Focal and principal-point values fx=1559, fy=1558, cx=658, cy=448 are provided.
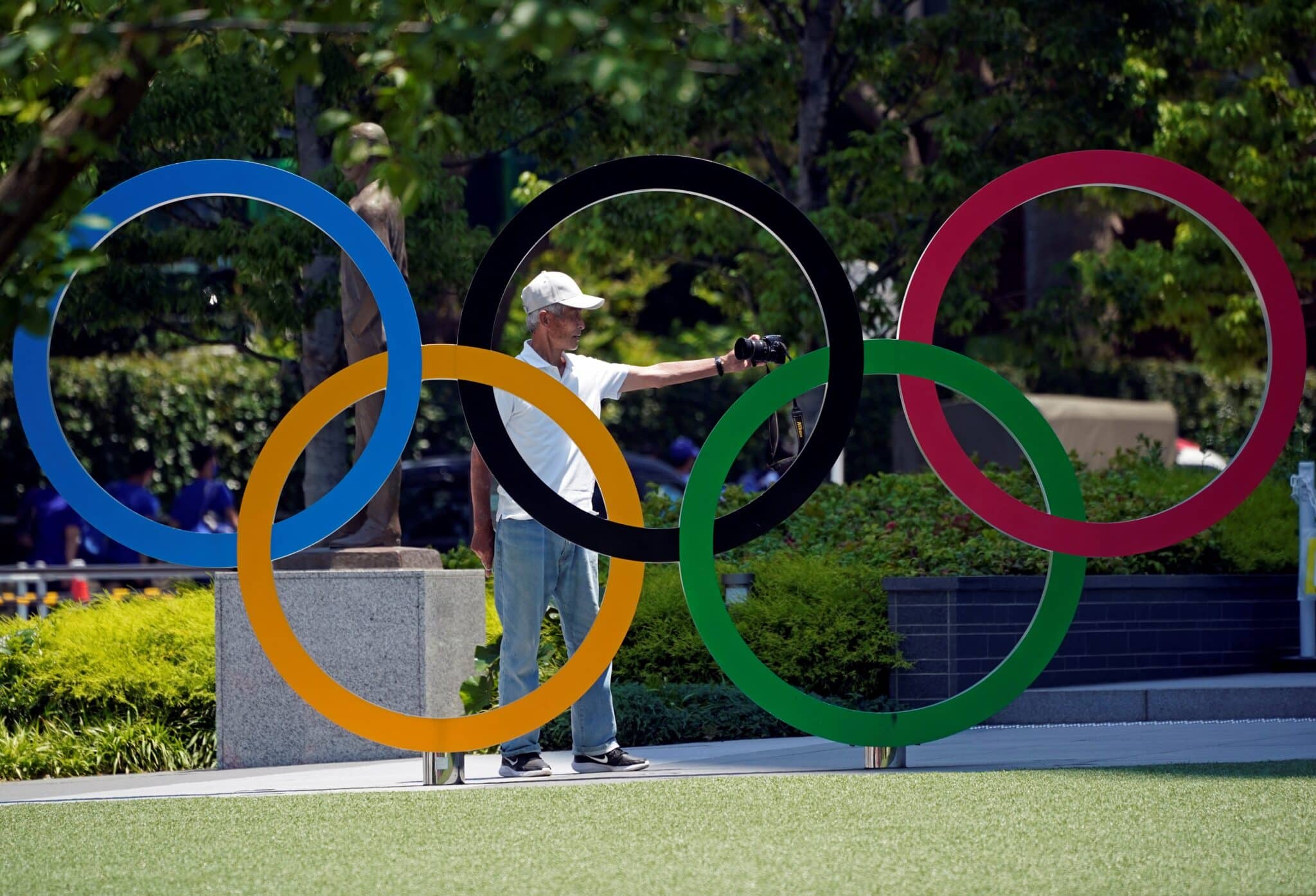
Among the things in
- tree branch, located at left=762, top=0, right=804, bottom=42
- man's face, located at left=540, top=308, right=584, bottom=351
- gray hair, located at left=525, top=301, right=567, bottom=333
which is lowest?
man's face, located at left=540, top=308, right=584, bottom=351

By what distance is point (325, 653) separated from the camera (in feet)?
28.0

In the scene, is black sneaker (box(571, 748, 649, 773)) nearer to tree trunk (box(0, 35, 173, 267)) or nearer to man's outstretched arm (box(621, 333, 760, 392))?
man's outstretched arm (box(621, 333, 760, 392))

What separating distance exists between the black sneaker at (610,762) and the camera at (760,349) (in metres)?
2.01

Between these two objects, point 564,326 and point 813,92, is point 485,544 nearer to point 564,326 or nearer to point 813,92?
point 564,326

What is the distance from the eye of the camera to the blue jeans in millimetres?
7352

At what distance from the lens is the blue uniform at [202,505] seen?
14.1 m

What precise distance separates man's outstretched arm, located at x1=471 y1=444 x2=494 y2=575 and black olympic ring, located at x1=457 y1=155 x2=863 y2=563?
1.12 feet

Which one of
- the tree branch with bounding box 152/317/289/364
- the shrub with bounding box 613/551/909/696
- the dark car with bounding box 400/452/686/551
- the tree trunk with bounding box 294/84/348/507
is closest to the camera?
the shrub with bounding box 613/551/909/696

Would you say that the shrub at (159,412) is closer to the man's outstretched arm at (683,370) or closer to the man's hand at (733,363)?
the man's outstretched arm at (683,370)

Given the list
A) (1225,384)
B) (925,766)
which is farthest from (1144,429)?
(925,766)

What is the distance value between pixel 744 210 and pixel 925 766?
9.28 ft

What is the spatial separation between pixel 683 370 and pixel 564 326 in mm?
606

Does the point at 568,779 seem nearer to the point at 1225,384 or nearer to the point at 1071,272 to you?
the point at 1071,272

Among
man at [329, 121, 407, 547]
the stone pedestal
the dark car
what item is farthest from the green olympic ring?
the dark car
